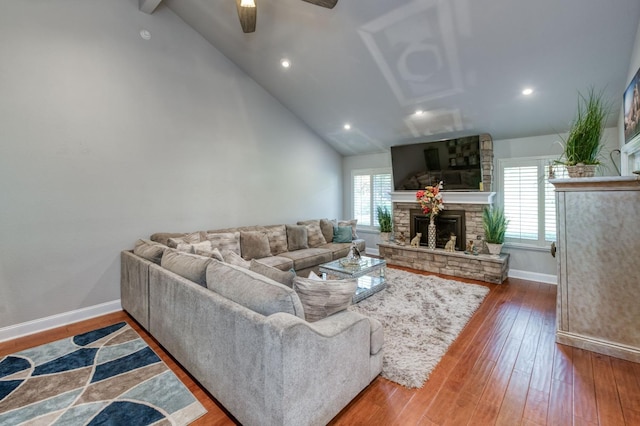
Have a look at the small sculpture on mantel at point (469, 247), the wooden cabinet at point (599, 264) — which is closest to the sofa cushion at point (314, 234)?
the small sculpture on mantel at point (469, 247)

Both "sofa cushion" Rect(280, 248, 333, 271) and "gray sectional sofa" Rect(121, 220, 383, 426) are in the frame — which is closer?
"gray sectional sofa" Rect(121, 220, 383, 426)

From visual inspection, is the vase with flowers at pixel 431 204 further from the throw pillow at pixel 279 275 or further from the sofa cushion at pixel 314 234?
the throw pillow at pixel 279 275

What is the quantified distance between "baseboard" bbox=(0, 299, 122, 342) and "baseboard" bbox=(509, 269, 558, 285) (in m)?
6.24

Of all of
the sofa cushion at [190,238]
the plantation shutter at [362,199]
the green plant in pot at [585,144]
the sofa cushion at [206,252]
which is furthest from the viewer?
the plantation shutter at [362,199]

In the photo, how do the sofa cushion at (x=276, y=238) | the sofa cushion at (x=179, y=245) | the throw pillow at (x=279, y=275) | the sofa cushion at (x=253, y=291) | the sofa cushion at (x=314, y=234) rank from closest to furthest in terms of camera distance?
1. the sofa cushion at (x=253, y=291)
2. the throw pillow at (x=279, y=275)
3. the sofa cushion at (x=179, y=245)
4. the sofa cushion at (x=276, y=238)
5. the sofa cushion at (x=314, y=234)

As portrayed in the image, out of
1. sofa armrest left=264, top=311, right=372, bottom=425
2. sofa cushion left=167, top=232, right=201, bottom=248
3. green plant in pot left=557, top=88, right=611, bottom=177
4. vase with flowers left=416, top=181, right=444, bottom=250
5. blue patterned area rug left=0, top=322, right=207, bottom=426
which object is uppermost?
green plant in pot left=557, top=88, right=611, bottom=177

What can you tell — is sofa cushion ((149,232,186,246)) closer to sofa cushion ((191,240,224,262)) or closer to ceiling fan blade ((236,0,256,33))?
sofa cushion ((191,240,224,262))

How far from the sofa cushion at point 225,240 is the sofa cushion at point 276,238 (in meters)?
0.61

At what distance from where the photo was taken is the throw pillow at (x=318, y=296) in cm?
196

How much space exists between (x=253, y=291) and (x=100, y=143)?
10.6 ft

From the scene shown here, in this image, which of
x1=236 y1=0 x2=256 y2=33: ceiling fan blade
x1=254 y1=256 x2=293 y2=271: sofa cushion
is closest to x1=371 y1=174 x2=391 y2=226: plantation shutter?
x1=254 y1=256 x2=293 y2=271: sofa cushion

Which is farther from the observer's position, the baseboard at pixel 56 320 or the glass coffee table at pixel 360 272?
the glass coffee table at pixel 360 272

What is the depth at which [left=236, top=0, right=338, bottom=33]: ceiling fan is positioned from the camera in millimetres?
2586

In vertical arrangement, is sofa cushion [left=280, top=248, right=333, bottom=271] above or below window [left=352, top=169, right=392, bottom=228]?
below
